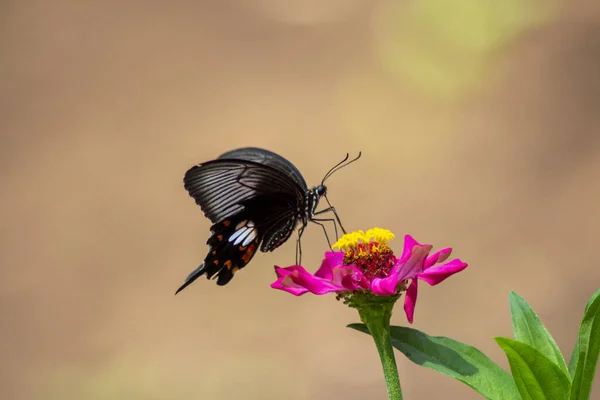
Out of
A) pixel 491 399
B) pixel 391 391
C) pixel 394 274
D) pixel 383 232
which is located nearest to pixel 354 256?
pixel 383 232

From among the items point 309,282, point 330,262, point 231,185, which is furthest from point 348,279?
point 231,185

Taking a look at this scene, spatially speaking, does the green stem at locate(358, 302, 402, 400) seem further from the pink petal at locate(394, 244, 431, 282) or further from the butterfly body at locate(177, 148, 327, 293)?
the butterfly body at locate(177, 148, 327, 293)

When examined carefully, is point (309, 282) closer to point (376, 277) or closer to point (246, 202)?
point (376, 277)

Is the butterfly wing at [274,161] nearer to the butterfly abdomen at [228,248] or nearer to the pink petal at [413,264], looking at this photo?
the butterfly abdomen at [228,248]

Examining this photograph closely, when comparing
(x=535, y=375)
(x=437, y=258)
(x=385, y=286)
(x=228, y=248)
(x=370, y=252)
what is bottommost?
(x=535, y=375)

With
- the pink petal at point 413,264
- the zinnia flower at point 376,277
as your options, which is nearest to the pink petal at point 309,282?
the zinnia flower at point 376,277

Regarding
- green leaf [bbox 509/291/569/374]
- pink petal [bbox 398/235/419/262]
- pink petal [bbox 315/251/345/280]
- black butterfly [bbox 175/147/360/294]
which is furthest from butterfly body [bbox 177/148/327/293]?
green leaf [bbox 509/291/569/374]

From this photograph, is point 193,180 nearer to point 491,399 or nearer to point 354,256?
point 354,256
